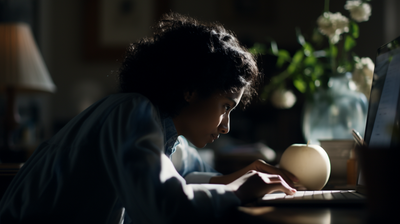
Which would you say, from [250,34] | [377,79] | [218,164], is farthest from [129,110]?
[250,34]

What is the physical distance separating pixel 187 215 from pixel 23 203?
344mm

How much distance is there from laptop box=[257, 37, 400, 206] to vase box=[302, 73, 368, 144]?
0.20 meters

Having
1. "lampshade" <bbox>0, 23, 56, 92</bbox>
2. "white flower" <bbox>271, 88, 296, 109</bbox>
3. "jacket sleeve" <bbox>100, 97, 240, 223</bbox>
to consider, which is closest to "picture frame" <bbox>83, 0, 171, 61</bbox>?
"lampshade" <bbox>0, 23, 56, 92</bbox>

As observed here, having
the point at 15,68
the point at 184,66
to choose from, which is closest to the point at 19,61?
the point at 15,68

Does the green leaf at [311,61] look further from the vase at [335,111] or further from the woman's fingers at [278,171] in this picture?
the woman's fingers at [278,171]

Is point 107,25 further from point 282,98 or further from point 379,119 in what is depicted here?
point 379,119

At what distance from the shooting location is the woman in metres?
0.49

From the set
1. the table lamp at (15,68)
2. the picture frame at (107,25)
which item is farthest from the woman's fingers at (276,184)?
the picture frame at (107,25)

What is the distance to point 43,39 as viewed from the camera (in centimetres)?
331

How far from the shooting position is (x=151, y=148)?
1.66ft

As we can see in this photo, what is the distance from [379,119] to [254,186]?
1.04ft

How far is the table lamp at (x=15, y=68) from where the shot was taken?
1.78m

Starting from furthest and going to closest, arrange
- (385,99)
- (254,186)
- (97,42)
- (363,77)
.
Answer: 1. (97,42)
2. (363,77)
3. (385,99)
4. (254,186)

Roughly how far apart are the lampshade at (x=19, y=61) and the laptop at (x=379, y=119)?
1.61 meters
